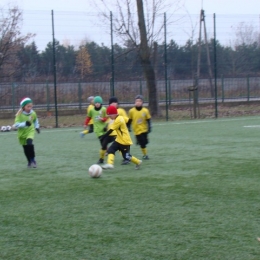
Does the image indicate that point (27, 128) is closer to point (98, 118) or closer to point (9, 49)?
point (98, 118)

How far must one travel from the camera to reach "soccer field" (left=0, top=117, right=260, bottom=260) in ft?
17.6

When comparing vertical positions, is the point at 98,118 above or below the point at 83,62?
below

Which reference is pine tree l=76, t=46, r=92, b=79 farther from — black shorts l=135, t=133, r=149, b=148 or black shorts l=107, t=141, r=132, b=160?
black shorts l=107, t=141, r=132, b=160

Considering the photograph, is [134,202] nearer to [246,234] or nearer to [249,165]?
[246,234]

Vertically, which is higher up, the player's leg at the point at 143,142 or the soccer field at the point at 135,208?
the player's leg at the point at 143,142

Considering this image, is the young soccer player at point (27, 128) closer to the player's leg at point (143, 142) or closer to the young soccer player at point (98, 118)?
the player's leg at point (143, 142)

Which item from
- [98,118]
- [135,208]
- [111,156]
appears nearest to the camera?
[135,208]

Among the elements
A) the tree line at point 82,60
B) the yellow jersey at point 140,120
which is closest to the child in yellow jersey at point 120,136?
the yellow jersey at point 140,120

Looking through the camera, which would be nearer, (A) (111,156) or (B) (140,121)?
(A) (111,156)

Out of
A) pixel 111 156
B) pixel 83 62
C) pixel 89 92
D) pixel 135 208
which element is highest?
pixel 83 62

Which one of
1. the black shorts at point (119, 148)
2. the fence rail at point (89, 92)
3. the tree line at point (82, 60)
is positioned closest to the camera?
the black shorts at point (119, 148)

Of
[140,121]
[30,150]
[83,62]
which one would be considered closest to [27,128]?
[30,150]

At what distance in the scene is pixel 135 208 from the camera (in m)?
6.96

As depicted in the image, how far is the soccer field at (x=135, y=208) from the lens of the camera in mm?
5367
